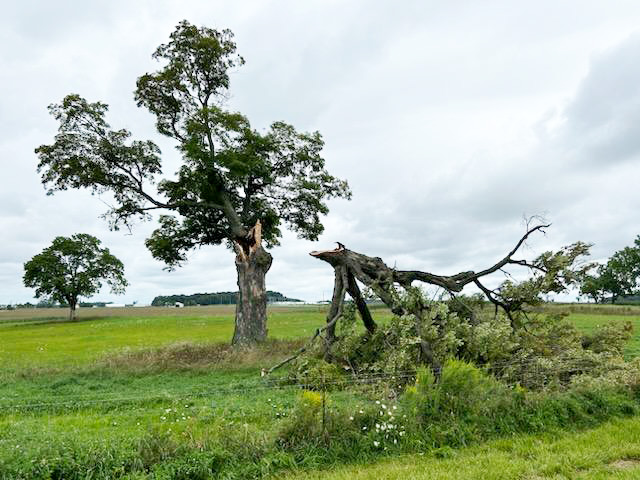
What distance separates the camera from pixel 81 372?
12.2 metres

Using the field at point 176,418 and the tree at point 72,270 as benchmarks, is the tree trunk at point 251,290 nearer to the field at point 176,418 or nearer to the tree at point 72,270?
the field at point 176,418

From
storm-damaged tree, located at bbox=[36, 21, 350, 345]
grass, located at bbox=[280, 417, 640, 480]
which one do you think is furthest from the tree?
grass, located at bbox=[280, 417, 640, 480]

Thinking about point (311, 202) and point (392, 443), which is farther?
point (311, 202)

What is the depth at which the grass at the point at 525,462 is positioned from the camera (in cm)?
477

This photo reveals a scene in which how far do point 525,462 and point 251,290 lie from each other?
11.9 m

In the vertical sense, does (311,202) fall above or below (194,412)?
above

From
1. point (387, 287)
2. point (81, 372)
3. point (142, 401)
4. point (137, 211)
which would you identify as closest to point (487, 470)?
point (387, 287)

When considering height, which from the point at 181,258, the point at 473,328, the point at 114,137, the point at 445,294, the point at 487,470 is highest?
the point at 114,137

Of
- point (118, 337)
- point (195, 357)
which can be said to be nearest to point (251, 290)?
point (195, 357)

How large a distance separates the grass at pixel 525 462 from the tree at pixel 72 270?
192 ft

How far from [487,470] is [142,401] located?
233 inches

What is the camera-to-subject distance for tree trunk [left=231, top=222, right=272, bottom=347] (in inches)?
623

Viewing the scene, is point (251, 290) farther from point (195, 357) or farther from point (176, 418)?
point (176, 418)

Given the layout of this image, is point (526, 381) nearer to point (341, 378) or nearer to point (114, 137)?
point (341, 378)
